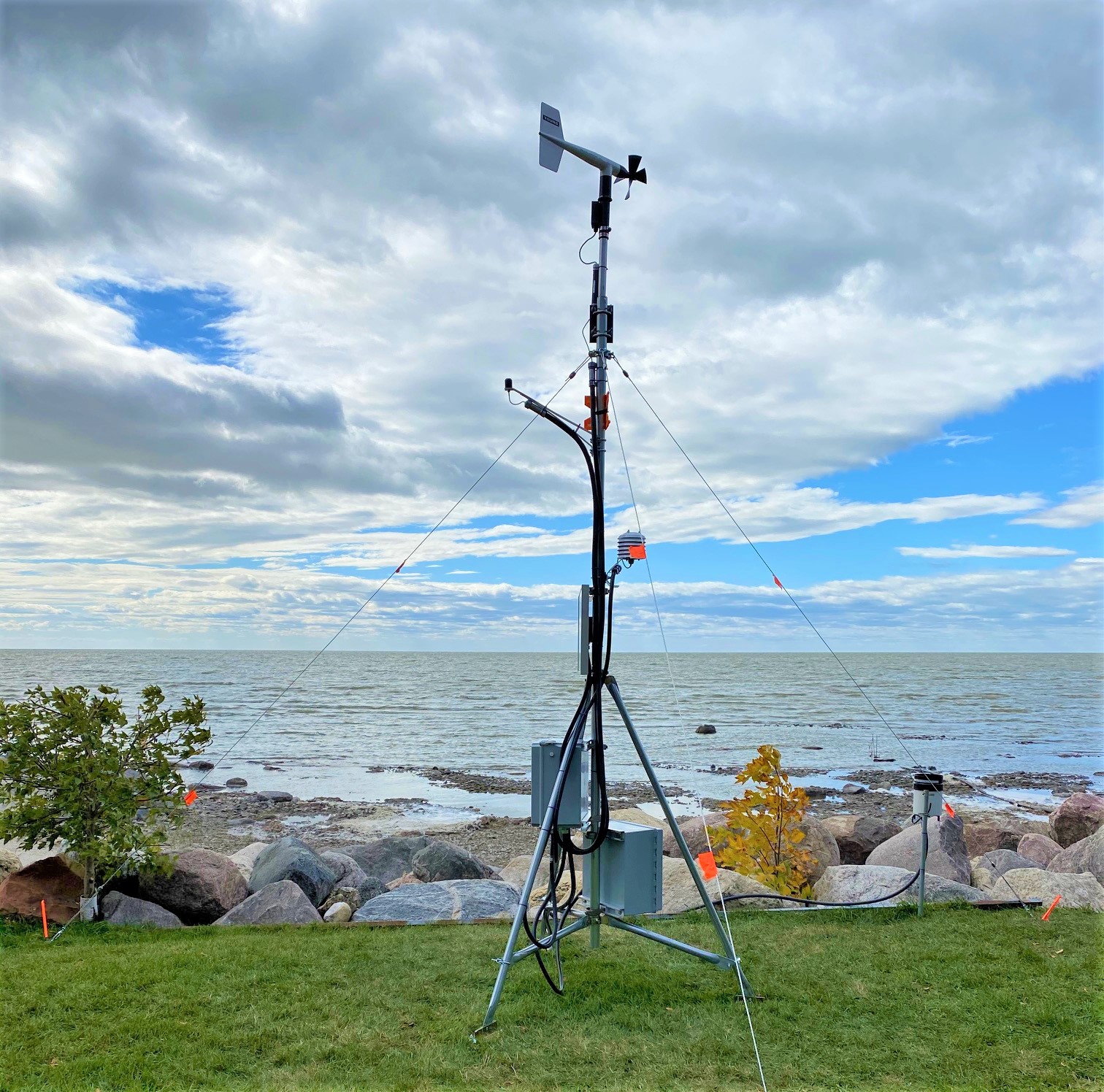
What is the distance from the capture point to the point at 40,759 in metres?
6.34

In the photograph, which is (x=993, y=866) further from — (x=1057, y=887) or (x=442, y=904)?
(x=442, y=904)

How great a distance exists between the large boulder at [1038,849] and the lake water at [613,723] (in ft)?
22.2

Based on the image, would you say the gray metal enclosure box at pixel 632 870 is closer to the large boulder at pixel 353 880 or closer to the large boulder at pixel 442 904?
the large boulder at pixel 442 904

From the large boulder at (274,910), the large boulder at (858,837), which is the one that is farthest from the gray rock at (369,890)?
the large boulder at (858,837)

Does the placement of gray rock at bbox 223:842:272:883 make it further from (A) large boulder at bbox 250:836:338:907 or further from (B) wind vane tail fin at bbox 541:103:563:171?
(B) wind vane tail fin at bbox 541:103:563:171

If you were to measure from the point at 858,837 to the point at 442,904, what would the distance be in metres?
5.79

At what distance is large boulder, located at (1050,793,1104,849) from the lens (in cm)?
1088

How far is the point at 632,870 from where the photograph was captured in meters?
5.05

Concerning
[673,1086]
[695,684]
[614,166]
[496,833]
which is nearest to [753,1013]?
[673,1086]

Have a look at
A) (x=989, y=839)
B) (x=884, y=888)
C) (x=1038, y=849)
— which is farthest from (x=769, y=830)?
(x=989, y=839)

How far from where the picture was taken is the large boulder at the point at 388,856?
393 inches

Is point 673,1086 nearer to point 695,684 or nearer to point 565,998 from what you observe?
point 565,998

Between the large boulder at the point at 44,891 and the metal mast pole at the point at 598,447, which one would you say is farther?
the large boulder at the point at 44,891

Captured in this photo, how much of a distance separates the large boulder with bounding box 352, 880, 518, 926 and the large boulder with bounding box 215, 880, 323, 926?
418 millimetres
